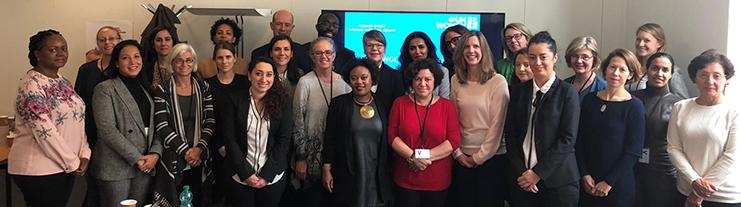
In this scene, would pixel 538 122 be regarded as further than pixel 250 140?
No

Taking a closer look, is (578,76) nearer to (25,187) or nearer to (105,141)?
(105,141)

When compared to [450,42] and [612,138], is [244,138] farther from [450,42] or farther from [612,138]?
[612,138]

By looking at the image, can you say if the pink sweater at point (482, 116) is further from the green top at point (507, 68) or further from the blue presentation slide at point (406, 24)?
the blue presentation slide at point (406, 24)

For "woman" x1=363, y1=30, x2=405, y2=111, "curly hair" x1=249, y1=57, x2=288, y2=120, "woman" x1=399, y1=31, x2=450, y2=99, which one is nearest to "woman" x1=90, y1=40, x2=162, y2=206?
"curly hair" x1=249, y1=57, x2=288, y2=120

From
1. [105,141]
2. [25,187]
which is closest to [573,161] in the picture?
[105,141]

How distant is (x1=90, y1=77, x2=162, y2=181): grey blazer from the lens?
125 inches

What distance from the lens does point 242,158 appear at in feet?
10.8

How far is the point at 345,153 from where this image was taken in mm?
3379

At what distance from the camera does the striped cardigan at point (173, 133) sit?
3283 millimetres

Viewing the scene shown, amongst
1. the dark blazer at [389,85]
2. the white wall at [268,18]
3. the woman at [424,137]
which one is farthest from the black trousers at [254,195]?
the white wall at [268,18]

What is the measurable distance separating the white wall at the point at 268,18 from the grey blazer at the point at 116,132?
244 cm

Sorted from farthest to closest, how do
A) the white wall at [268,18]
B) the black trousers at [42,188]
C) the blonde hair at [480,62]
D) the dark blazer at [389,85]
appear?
the white wall at [268,18] → the dark blazer at [389,85] → the blonde hair at [480,62] → the black trousers at [42,188]

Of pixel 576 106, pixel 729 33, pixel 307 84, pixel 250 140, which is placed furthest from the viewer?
pixel 729 33

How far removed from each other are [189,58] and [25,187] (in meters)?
1.07
